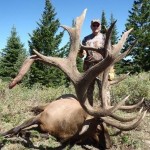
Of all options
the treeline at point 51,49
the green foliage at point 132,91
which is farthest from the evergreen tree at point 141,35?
the green foliage at point 132,91

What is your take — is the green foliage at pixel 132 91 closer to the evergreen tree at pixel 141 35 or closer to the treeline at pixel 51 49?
the treeline at pixel 51 49

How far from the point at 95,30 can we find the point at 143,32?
121 feet

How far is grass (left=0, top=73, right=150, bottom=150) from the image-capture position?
627cm

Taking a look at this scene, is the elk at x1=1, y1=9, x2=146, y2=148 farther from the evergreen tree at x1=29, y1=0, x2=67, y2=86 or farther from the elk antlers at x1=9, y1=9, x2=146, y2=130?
the evergreen tree at x1=29, y1=0, x2=67, y2=86

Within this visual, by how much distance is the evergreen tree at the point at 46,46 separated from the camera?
1495 inches

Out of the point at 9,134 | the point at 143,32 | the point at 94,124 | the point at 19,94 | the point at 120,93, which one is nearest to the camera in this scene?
the point at 94,124

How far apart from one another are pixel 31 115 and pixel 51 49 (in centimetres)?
3074

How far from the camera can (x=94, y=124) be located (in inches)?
245

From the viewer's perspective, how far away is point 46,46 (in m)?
38.5

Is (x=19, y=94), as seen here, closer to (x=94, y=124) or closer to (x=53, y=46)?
(x=94, y=124)

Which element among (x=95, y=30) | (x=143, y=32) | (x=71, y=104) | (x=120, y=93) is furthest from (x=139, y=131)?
(x=143, y=32)

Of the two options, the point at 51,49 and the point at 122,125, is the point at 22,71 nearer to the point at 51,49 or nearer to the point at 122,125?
the point at 122,125

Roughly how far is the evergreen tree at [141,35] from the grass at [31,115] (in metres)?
32.5

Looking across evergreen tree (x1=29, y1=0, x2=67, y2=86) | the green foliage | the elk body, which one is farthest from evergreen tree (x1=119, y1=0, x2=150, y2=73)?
the elk body
